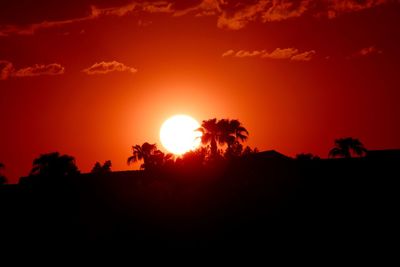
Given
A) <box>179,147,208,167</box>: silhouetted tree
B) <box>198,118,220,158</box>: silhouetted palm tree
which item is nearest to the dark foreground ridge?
<box>179,147,208,167</box>: silhouetted tree

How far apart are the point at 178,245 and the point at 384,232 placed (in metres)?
11.0

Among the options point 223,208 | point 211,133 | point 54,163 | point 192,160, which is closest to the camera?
point 223,208

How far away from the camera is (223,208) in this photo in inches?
1135

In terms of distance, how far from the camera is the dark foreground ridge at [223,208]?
75.3 ft

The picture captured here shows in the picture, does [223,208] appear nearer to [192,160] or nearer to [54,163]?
[192,160]

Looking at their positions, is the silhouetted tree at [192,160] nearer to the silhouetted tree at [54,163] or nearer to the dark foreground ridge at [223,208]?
the dark foreground ridge at [223,208]

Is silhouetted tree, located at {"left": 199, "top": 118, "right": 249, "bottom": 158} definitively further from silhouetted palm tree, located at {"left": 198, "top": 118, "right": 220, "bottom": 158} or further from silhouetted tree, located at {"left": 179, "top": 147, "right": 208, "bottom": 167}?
silhouetted tree, located at {"left": 179, "top": 147, "right": 208, "bottom": 167}

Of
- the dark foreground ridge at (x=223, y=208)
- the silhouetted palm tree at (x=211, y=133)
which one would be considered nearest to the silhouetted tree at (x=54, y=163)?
the dark foreground ridge at (x=223, y=208)

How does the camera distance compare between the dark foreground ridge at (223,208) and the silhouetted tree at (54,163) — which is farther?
the silhouetted tree at (54,163)

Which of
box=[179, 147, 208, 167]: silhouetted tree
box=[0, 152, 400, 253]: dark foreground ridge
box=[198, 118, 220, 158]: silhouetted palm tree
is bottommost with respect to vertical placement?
box=[0, 152, 400, 253]: dark foreground ridge

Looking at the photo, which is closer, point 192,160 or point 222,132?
point 192,160

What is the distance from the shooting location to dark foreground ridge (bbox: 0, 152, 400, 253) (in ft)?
75.3

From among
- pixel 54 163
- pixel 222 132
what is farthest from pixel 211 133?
pixel 54 163

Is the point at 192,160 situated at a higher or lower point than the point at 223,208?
higher
